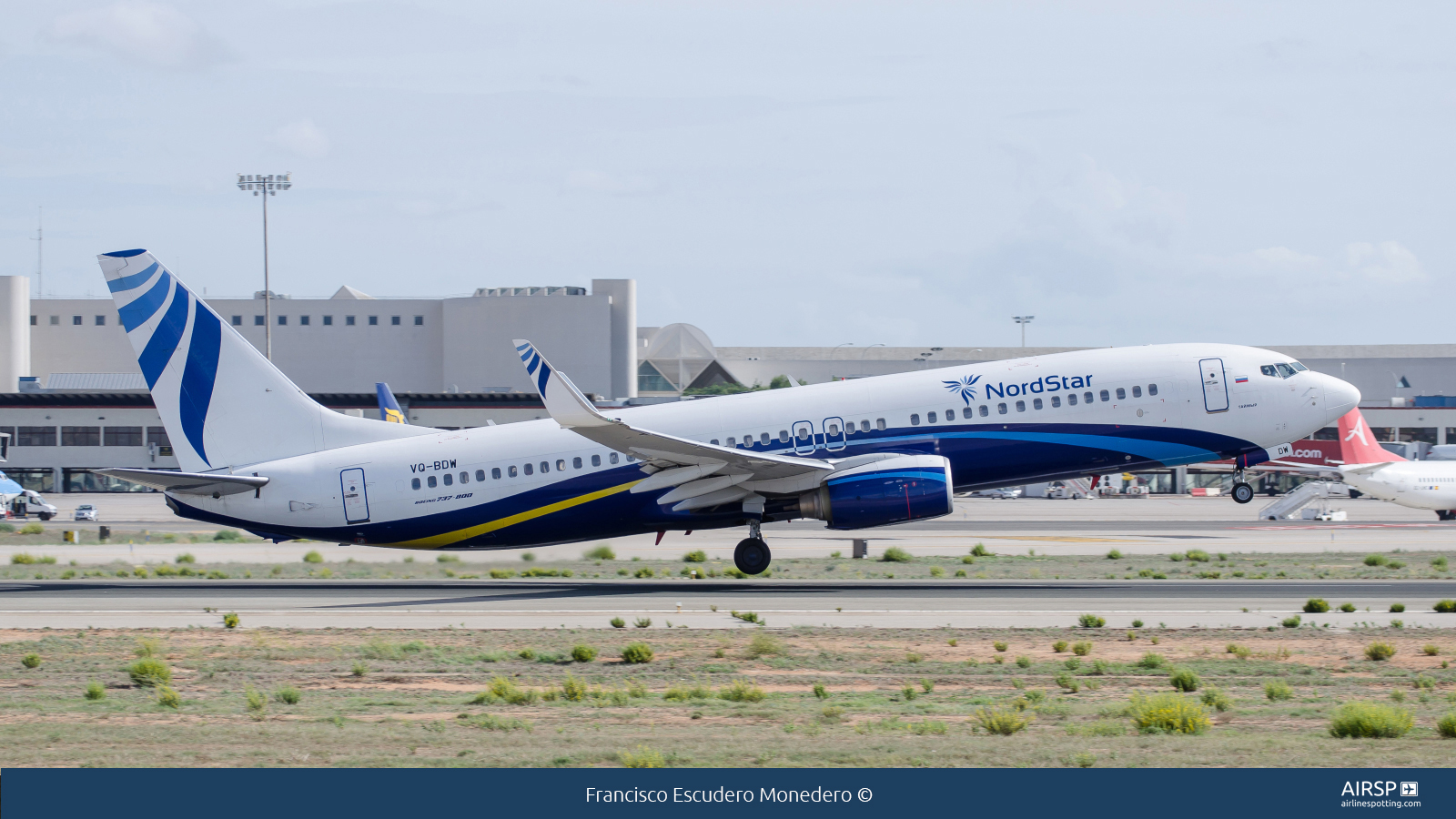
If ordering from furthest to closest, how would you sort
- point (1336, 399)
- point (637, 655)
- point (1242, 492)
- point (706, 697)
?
point (1242, 492)
point (1336, 399)
point (637, 655)
point (706, 697)

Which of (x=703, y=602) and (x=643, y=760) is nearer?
(x=643, y=760)

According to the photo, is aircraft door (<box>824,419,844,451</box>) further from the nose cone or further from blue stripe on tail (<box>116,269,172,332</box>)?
blue stripe on tail (<box>116,269,172,332</box>)

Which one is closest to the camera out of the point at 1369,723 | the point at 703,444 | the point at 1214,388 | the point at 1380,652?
the point at 1369,723

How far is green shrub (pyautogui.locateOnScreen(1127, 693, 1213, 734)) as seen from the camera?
48.4 ft

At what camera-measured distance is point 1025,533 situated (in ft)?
195

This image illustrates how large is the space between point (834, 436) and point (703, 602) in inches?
211

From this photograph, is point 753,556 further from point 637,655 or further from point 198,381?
point 198,381

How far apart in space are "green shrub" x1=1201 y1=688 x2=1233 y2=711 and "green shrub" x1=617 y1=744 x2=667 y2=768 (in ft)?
24.8

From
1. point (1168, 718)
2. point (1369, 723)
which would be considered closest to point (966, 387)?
point (1168, 718)

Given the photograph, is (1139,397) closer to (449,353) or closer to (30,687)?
(30,687)

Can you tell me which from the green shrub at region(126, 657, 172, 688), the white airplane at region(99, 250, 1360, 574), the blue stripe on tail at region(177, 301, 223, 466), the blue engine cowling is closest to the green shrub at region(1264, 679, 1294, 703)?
the blue engine cowling

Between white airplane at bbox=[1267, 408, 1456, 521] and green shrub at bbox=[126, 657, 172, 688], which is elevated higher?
white airplane at bbox=[1267, 408, 1456, 521]

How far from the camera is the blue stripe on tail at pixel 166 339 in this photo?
31906 mm

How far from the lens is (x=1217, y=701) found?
16359mm
